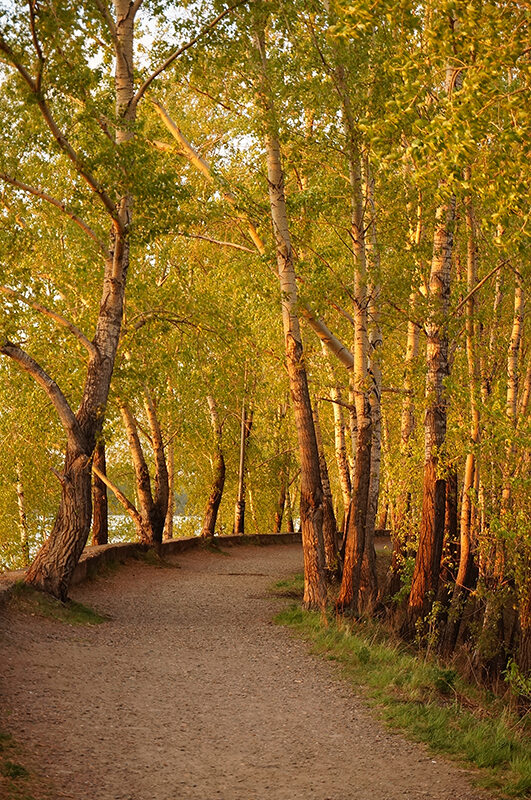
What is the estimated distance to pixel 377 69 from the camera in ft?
45.3

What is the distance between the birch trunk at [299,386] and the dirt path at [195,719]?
1.16 meters

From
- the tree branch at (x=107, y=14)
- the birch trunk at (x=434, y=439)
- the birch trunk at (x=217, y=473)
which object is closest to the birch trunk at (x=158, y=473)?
the birch trunk at (x=217, y=473)

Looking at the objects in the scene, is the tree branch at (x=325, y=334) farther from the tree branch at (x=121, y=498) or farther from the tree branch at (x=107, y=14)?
the tree branch at (x=121, y=498)

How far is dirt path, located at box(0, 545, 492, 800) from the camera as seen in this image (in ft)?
18.7

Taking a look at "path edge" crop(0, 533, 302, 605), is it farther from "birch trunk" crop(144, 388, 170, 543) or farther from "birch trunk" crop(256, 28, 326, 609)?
"birch trunk" crop(256, 28, 326, 609)

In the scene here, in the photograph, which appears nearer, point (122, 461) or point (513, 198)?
point (513, 198)

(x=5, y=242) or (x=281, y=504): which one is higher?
(x=5, y=242)

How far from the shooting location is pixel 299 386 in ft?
44.5

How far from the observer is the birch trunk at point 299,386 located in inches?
520

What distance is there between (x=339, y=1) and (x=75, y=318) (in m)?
11.2

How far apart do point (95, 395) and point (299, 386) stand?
123 inches

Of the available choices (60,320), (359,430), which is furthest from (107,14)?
(359,430)

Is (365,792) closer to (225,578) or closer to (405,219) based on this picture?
(405,219)

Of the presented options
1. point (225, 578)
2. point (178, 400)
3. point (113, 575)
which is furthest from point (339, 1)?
point (178, 400)
